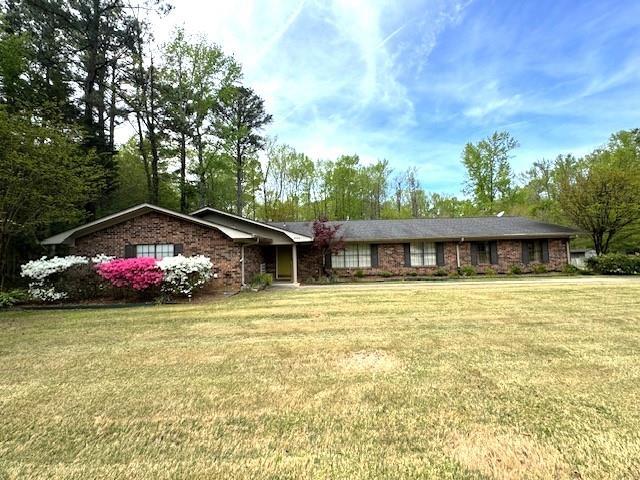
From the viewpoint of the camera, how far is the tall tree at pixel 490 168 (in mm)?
31312

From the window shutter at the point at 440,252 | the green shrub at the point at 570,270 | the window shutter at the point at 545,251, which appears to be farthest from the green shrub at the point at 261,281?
the green shrub at the point at 570,270

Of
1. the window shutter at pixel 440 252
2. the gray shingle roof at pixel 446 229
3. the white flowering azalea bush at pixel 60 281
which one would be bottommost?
the white flowering azalea bush at pixel 60 281

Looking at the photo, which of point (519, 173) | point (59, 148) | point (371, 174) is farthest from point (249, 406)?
point (519, 173)

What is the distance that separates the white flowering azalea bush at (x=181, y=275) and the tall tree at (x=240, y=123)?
1648 centimetres

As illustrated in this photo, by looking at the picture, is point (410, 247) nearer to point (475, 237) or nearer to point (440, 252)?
point (440, 252)

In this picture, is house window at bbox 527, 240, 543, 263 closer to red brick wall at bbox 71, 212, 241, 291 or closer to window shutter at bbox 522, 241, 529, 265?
window shutter at bbox 522, 241, 529, 265

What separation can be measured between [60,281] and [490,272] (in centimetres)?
1888

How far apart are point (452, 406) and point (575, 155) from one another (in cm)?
3667

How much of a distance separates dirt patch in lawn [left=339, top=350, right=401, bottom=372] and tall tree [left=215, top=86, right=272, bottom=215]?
23225mm

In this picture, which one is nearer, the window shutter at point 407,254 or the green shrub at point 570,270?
the green shrub at point 570,270

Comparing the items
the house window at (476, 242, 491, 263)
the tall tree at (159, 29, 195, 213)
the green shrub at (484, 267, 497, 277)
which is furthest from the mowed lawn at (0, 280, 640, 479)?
the tall tree at (159, 29, 195, 213)

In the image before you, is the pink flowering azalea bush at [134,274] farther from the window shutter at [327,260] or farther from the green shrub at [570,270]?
the green shrub at [570,270]

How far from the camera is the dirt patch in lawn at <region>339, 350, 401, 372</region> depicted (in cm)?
402

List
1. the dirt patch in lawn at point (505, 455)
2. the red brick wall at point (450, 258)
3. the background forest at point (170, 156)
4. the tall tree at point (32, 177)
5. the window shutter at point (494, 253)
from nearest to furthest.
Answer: the dirt patch in lawn at point (505, 455) → the tall tree at point (32, 177) → the background forest at point (170, 156) → the red brick wall at point (450, 258) → the window shutter at point (494, 253)
